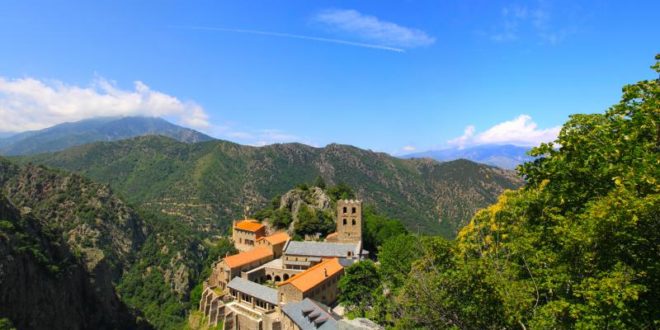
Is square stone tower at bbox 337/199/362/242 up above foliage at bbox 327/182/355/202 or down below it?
below

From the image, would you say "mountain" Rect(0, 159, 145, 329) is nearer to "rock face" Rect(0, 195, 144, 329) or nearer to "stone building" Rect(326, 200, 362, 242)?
"rock face" Rect(0, 195, 144, 329)

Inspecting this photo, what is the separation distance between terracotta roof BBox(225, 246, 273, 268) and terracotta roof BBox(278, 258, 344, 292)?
13.4 metres

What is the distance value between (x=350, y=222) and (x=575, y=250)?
51.5 metres

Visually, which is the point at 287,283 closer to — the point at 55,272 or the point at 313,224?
the point at 313,224

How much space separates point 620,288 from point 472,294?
19.8ft

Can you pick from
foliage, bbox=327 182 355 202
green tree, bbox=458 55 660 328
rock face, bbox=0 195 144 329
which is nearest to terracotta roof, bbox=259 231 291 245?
foliage, bbox=327 182 355 202

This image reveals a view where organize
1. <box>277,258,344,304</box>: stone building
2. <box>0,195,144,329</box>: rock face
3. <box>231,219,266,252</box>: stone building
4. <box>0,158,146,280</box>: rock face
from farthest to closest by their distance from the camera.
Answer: <box>0,158,146,280</box>: rock face → <box>231,219,266,252</box>: stone building → <box>0,195,144,329</box>: rock face → <box>277,258,344,304</box>: stone building

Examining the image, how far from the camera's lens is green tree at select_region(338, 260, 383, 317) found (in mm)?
42022

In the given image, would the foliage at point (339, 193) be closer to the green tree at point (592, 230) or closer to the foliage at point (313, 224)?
the foliage at point (313, 224)

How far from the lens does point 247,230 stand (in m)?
77.6

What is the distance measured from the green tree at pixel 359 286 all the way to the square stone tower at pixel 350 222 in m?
20.8

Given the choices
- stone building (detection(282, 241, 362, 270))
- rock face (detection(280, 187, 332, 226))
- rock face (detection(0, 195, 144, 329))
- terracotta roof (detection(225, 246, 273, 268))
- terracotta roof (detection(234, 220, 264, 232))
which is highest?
rock face (detection(280, 187, 332, 226))

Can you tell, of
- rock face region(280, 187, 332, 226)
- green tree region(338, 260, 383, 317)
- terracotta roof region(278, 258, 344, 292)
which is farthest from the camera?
rock face region(280, 187, 332, 226)

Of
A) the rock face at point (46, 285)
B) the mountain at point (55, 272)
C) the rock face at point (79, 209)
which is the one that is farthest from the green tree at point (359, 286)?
the rock face at point (79, 209)
